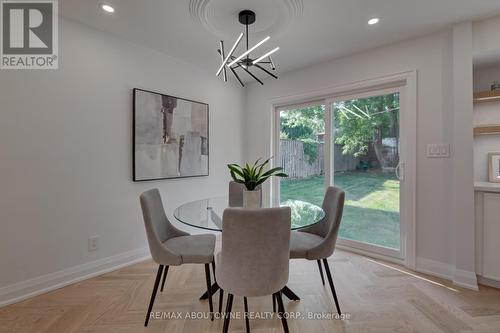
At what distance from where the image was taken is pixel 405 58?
8.63 feet

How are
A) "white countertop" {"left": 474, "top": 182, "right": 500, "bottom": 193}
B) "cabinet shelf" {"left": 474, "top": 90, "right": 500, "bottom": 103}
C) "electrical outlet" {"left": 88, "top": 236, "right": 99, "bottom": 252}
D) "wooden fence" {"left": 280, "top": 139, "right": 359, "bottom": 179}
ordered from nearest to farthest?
"white countertop" {"left": 474, "top": 182, "right": 500, "bottom": 193} → "cabinet shelf" {"left": 474, "top": 90, "right": 500, "bottom": 103} → "electrical outlet" {"left": 88, "top": 236, "right": 99, "bottom": 252} → "wooden fence" {"left": 280, "top": 139, "right": 359, "bottom": 179}

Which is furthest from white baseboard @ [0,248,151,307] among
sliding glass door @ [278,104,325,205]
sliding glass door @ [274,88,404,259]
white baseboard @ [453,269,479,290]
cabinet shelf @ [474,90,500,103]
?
cabinet shelf @ [474,90,500,103]

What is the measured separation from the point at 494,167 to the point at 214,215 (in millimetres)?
2852

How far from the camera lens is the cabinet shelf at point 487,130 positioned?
2.37 metres

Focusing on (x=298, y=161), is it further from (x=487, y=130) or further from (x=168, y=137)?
(x=487, y=130)

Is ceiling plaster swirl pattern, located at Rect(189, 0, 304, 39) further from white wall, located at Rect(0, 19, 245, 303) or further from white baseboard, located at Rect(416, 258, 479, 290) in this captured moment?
white baseboard, located at Rect(416, 258, 479, 290)

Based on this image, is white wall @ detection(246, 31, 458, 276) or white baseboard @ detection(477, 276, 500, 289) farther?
white wall @ detection(246, 31, 458, 276)

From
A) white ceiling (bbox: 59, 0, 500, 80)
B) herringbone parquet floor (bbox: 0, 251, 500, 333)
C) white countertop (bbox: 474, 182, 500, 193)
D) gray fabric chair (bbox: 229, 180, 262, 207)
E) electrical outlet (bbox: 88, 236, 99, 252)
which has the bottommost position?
herringbone parquet floor (bbox: 0, 251, 500, 333)

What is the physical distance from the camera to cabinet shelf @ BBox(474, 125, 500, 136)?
2.37m

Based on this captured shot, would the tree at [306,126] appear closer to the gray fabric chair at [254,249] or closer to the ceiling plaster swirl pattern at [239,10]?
the ceiling plaster swirl pattern at [239,10]

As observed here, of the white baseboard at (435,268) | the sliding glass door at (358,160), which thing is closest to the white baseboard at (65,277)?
the sliding glass door at (358,160)

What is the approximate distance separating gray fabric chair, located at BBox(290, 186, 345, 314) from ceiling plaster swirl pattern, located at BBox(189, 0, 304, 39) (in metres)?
1.57

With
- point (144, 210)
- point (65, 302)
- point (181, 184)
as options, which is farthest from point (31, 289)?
point (181, 184)

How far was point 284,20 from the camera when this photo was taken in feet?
7.06
